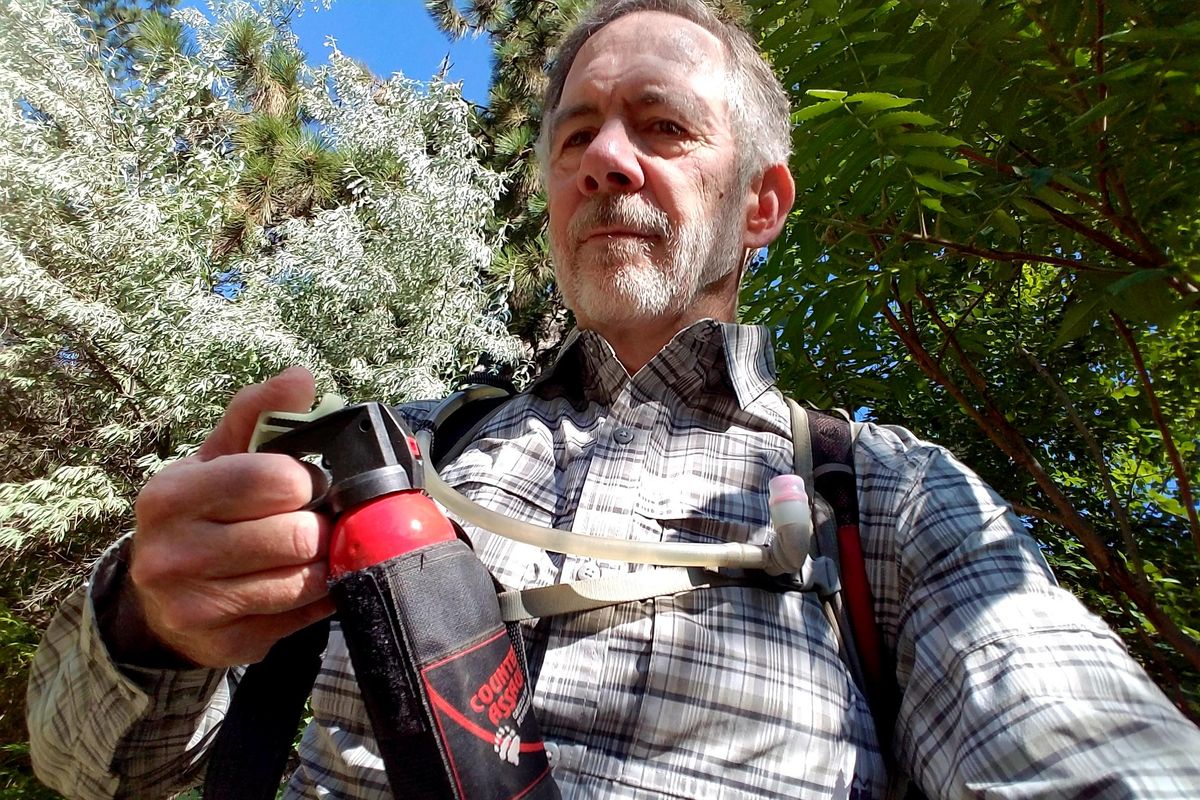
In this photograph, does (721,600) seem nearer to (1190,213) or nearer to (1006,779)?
(1006,779)

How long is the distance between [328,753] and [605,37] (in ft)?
5.74

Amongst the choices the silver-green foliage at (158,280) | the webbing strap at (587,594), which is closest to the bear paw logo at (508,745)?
the webbing strap at (587,594)

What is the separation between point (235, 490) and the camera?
74cm

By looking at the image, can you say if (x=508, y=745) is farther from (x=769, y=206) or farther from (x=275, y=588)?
(x=769, y=206)

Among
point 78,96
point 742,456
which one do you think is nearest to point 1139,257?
point 742,456

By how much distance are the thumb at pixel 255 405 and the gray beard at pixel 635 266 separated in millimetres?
805

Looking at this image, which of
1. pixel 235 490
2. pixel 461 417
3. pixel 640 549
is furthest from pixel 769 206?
pixel 235 490

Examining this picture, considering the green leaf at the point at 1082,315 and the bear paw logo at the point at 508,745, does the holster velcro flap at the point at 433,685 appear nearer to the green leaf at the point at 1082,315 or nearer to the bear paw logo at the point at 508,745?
the bear paw logo at the point at 508,745

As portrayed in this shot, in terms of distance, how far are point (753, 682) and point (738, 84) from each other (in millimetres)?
1466

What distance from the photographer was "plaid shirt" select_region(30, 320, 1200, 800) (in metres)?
0.91

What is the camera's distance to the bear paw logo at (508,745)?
71 cm

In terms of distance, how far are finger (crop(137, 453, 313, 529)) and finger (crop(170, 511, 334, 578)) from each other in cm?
1

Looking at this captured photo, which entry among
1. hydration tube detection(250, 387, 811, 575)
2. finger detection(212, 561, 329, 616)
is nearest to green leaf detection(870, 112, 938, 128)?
hydration tube detection(250, 387, 811, 575)

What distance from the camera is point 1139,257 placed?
1634 mm
